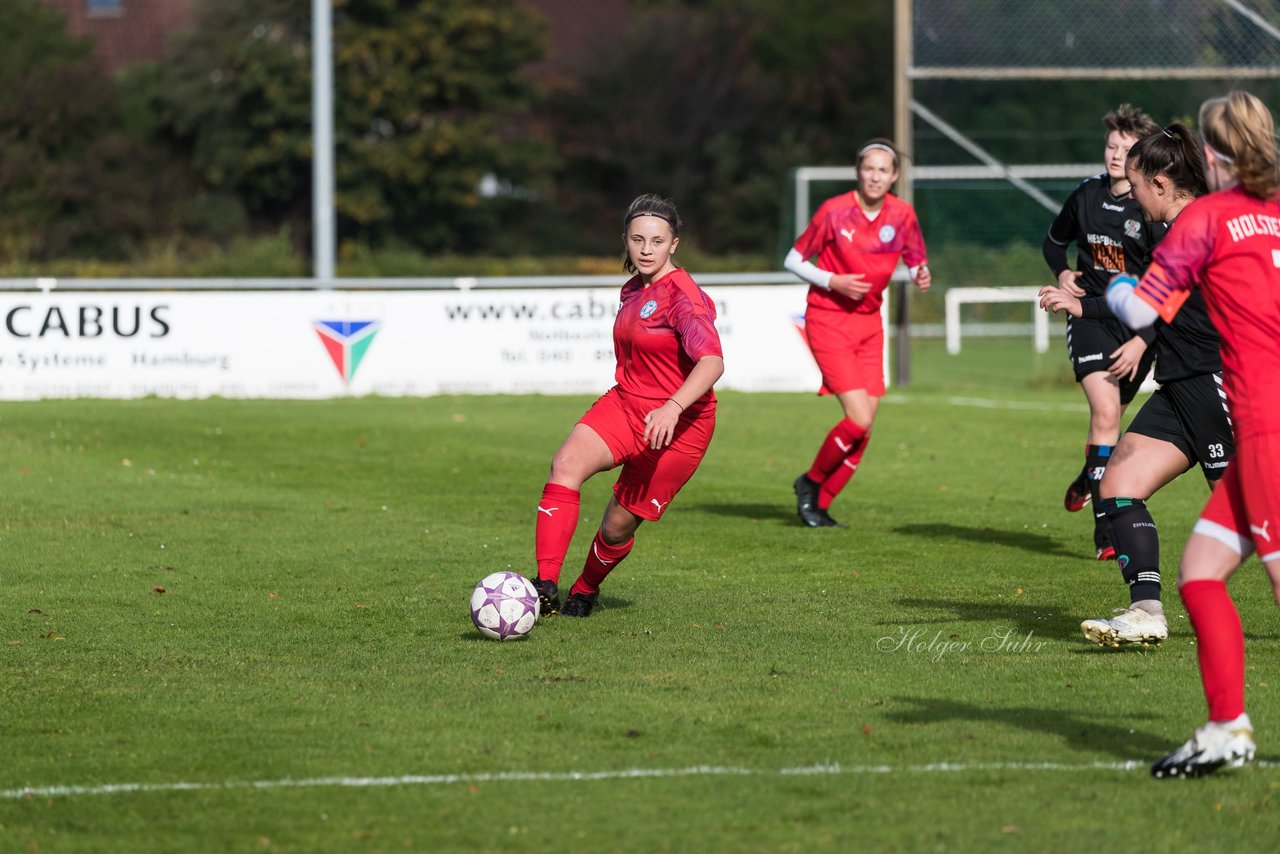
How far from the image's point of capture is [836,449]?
1098 cm

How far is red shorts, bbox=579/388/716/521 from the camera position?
7688 mm

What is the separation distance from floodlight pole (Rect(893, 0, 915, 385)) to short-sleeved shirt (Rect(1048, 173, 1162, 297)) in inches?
471

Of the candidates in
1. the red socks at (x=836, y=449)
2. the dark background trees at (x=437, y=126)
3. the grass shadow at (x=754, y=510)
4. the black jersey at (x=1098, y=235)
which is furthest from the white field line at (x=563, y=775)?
the dark background trees at (x=437, y=126)

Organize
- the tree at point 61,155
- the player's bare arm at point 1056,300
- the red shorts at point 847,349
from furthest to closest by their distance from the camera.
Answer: the tree at point 61,155 → the red shorts at point 847,349 → the player's bare arm at point 1056,300

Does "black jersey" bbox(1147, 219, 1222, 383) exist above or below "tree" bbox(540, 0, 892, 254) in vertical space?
below

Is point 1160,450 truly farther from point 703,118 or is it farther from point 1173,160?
point 703,118

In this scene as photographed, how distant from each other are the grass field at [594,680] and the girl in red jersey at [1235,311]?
254 millimetres

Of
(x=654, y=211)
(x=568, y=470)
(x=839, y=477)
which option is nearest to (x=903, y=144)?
(x=839, y=477)

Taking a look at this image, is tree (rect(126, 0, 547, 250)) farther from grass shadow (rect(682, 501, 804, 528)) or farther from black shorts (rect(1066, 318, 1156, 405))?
black shorts (rect(1066, 318, 1156, 405))

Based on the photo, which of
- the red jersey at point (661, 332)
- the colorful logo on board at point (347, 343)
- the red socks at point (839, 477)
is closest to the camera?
the red jersey at point (661, 332)

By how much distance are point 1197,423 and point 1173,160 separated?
113 cm

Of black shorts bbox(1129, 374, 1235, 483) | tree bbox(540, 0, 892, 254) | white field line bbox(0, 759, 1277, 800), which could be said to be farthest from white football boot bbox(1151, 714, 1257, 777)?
tree bbox(540, 0, 892, 254)

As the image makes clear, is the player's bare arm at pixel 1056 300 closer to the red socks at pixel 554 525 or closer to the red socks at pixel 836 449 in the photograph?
the red socks at pixel 554 525

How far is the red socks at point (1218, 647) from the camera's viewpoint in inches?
203
